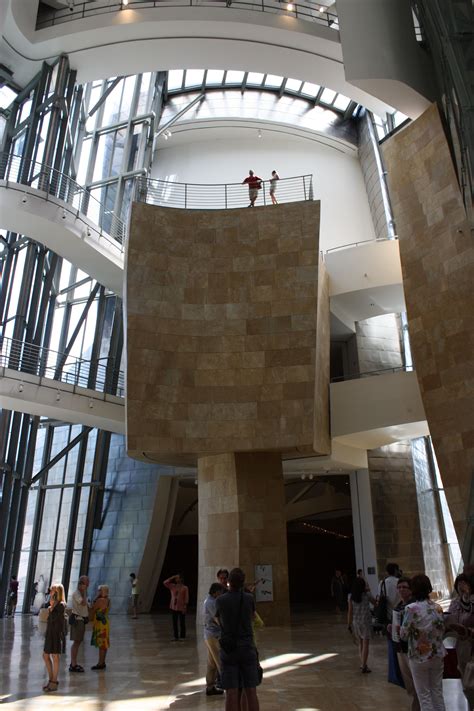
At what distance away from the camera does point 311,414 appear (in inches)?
691

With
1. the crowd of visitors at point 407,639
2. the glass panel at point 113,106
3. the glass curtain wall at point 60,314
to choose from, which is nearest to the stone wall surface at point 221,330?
the glass curtain wall at point 60,314

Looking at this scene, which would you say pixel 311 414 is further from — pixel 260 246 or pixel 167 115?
pixel 167 115

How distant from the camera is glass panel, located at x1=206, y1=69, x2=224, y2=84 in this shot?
30719 millimetres

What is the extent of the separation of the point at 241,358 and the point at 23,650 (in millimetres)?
9025

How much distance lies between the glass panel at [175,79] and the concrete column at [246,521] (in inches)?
786

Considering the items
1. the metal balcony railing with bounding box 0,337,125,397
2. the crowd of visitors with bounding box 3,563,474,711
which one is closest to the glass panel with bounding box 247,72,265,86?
the metal balcony railing with bounding box 0,337,125,397

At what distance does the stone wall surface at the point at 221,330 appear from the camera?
57.6 feet

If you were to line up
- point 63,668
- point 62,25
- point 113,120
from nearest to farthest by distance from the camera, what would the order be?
point 63,668 → point 62,25 → point 113,120

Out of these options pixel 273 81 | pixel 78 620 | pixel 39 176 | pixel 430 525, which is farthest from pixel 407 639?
pixel 273 81

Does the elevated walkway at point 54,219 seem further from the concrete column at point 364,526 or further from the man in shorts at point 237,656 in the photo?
the man in shorts at point 237,656

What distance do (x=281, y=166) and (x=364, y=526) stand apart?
696 inches

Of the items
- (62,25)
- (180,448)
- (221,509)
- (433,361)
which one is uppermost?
(62,25)

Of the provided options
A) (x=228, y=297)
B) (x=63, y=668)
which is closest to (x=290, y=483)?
(x=228, y=297)

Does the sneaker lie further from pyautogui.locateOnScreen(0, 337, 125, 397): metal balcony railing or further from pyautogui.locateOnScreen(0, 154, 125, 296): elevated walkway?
pyautogui.locateOnScreen(0, 337, 125, 397): metal balcony railing
